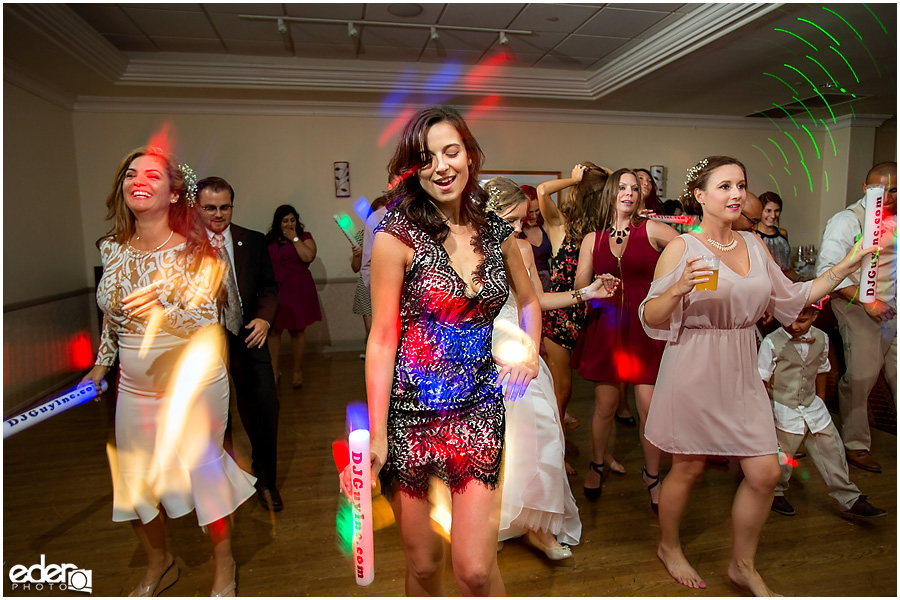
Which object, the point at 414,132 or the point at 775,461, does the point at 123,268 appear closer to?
the point at 414,132

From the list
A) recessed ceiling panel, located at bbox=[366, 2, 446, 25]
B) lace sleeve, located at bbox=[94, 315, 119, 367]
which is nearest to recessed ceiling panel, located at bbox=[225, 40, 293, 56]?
recessed ceiling panel, located at bbox=[366, 2, 446, 25]

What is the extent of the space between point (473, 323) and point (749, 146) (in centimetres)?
830

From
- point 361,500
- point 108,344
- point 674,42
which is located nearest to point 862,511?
point 361,500

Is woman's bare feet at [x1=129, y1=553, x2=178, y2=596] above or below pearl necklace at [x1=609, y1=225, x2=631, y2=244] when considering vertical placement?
below

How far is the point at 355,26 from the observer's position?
494 centimetres

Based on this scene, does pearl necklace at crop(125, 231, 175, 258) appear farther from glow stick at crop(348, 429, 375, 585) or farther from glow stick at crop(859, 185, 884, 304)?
glow stick at crop(859, 185, 884, 304)

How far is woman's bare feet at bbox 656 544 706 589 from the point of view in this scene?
217 centimetres

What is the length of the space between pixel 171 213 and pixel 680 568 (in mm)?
2413

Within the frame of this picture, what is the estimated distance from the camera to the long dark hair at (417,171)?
1527 millimetres

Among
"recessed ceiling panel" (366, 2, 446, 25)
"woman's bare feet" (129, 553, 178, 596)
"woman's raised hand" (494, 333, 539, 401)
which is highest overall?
"recessed ceiling panel" (366, 2, 446, 25)

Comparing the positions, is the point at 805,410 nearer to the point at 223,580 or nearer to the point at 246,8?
the point at 223,580

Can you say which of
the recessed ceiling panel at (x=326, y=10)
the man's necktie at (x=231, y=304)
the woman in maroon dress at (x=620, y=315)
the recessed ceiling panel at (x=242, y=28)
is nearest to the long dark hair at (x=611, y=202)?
the woman in maroon dress at (x=620, y=315)

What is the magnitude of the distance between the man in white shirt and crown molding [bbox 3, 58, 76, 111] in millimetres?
6288

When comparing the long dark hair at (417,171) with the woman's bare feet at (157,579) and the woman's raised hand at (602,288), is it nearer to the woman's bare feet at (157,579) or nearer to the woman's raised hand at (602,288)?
the woman's raised hand at (602,288)
